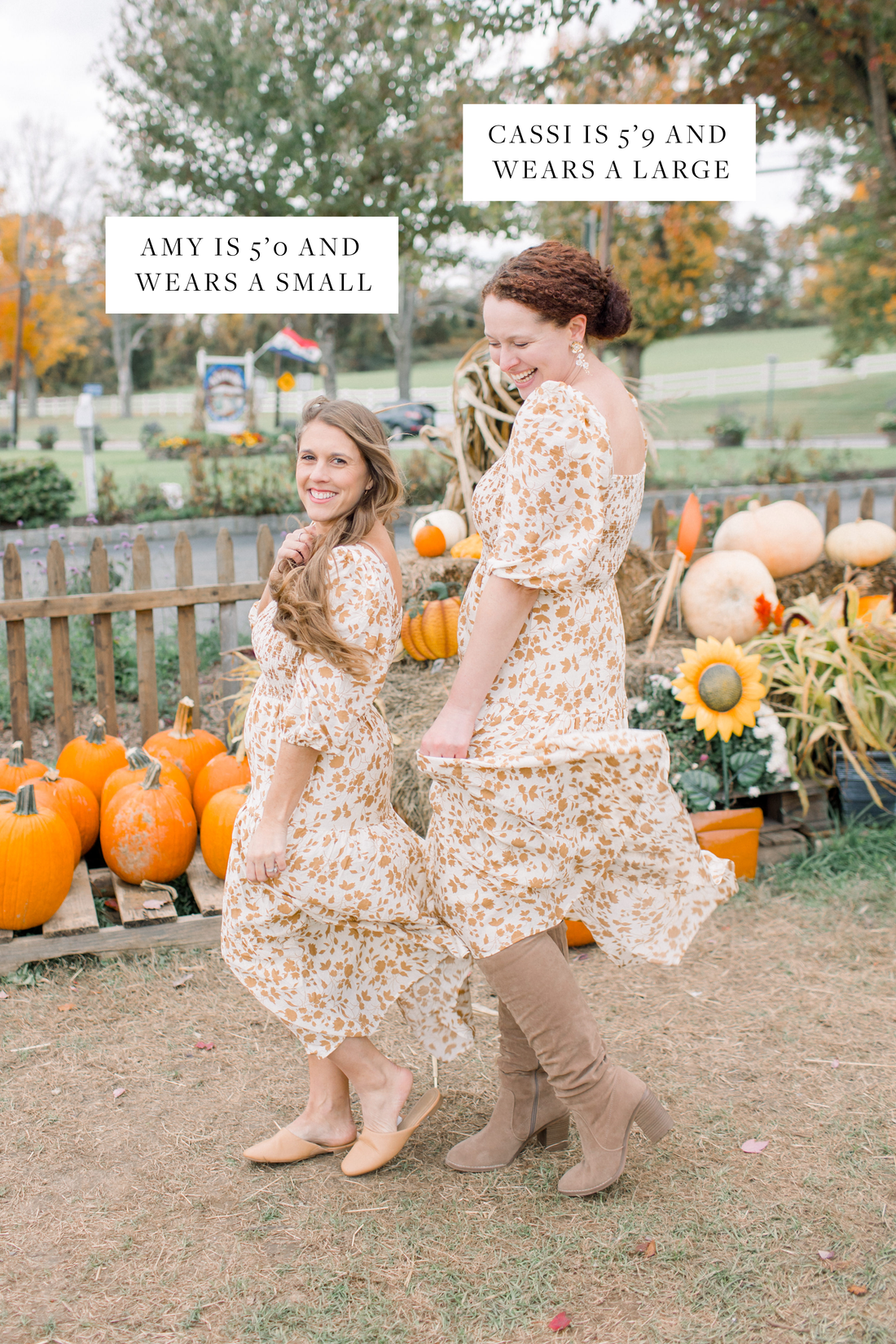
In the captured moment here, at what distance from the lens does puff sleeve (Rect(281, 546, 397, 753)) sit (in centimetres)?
188

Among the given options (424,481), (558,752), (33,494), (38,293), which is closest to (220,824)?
(558,752)

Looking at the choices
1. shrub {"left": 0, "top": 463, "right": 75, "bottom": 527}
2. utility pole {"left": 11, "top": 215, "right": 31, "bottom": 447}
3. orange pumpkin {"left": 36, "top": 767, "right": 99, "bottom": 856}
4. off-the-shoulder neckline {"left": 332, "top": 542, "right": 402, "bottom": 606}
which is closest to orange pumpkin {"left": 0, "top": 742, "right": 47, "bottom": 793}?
orange pumpkin {"left": 36, "top": 767, "right": 99, "bottom": 856}

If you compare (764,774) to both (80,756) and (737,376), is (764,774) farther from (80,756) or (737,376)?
(737,376)

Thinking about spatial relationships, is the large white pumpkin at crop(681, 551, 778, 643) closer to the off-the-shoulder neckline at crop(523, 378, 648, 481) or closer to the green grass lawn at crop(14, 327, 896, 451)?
the off-the-shoulder neckline at crop(523, 378, 648, 481)

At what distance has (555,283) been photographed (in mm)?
1767

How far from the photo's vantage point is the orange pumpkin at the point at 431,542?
4164 millimetres

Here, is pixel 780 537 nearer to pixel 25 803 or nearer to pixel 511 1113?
pixel 511 1113

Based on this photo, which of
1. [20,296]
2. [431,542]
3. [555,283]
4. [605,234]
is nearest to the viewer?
[555,283]

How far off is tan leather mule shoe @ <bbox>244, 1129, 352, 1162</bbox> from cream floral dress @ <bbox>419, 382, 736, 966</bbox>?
65cm

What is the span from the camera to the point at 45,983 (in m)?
3.05

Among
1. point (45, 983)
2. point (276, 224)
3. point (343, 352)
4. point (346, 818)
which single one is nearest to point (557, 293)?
point (346, 818)

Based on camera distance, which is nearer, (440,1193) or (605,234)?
(440,1193)

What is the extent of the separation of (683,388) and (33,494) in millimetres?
26767

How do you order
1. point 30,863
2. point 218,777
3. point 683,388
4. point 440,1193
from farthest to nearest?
point 683,388 < point 218,777 < point 30,863 < point 440,1193
